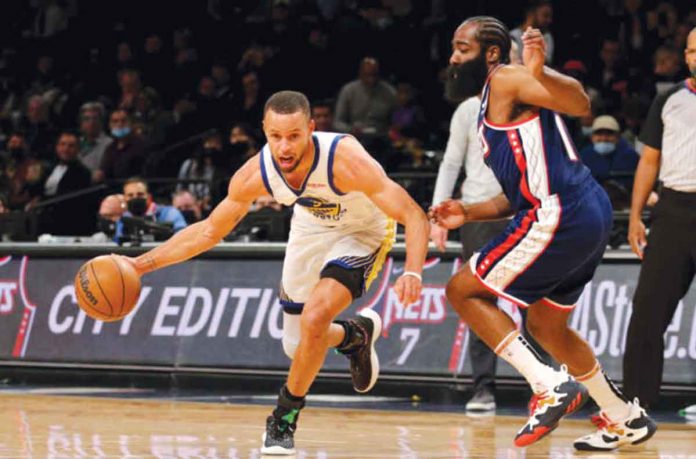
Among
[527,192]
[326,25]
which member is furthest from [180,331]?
[326,25]

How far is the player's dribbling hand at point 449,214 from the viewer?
7324mm

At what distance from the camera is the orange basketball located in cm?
749

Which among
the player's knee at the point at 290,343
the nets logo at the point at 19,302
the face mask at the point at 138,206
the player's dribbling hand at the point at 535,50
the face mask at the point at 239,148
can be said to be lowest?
the nets logo at the point at 19,302

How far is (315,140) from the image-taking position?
7645 mm

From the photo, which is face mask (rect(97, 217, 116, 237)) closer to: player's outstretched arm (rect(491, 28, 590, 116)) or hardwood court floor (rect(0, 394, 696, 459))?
hardwood court floor (rect(0, 394, 696, 459))

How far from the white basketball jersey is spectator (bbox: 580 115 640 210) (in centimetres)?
536

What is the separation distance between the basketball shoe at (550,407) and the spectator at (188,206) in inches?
284

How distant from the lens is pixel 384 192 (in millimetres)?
7461

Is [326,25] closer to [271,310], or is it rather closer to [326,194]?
[271,310]

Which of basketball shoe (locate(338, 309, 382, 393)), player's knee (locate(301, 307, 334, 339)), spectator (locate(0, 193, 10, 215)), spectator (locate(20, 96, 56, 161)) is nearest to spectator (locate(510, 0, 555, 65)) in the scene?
spectator (locate(0, 193, 10, 215))

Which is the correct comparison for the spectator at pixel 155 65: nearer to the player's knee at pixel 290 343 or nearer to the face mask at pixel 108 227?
the face mask at pixel 108 227

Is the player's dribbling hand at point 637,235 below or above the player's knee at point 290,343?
above

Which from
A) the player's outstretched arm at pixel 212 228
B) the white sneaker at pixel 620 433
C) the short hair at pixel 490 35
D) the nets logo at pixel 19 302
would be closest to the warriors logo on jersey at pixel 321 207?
the player's outstretched arm at pixel 212 228

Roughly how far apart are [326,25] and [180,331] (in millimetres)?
7776
